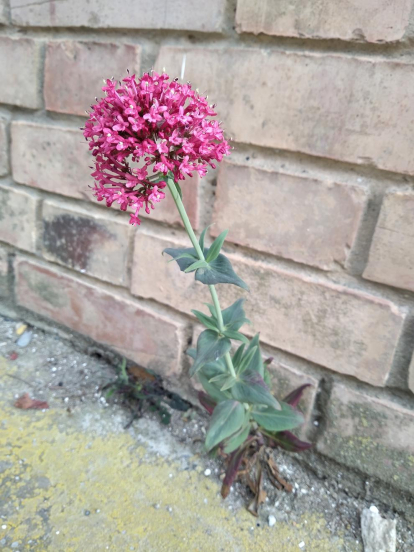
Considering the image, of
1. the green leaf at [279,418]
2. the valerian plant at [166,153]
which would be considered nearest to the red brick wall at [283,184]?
the green leaf at [279,418]

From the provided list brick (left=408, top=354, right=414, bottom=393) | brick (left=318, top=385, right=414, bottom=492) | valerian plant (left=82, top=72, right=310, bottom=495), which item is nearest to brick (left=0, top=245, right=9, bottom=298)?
valerian plant (left=82, top=72, right=310, bottom=495)

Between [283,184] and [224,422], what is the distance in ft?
2.01

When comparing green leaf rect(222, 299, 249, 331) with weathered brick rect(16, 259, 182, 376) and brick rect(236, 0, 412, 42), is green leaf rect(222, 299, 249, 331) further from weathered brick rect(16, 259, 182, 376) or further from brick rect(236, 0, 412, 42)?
brick rect(236, 0, 412, 42)

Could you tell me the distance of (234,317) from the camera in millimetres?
1018

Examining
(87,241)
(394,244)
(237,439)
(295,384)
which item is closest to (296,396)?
(295,384)

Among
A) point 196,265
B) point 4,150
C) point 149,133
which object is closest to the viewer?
point 149,133

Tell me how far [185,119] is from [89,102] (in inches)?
30.6

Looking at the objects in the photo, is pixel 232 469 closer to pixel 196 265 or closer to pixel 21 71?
pixel 196 265

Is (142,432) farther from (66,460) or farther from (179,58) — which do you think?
(179,58)

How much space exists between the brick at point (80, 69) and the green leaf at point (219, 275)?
0.71 metres

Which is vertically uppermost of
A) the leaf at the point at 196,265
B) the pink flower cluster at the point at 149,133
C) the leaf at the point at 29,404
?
the pink flower cluster at the point at 149,133

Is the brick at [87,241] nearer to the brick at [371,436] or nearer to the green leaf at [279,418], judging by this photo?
the green leaf at [279,418]

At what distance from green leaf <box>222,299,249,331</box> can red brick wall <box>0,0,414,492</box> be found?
17 cm

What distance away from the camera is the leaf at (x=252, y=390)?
95cm
